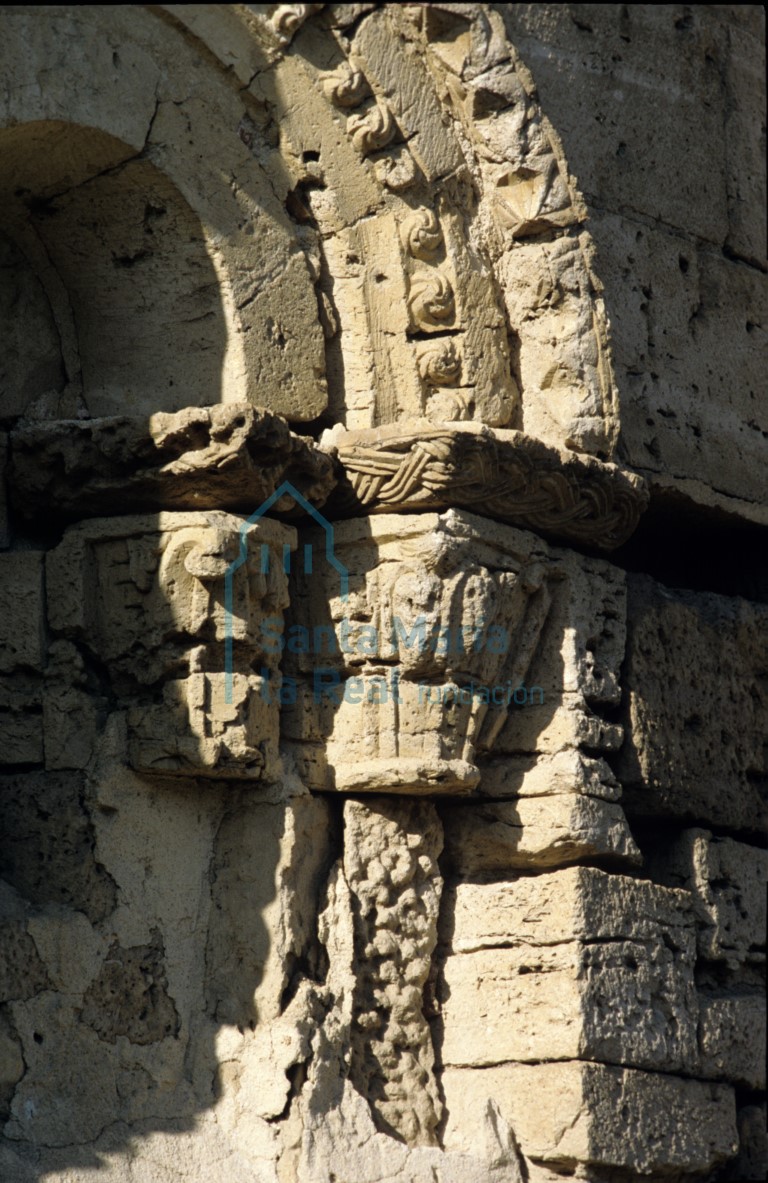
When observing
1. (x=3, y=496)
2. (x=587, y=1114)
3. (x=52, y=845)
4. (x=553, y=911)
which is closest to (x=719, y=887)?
Result: (x=553, y=911)

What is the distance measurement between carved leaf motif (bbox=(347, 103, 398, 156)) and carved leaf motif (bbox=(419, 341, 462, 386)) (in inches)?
24.5

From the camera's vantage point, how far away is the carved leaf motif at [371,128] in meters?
6.48

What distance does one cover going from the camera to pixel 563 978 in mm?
6359

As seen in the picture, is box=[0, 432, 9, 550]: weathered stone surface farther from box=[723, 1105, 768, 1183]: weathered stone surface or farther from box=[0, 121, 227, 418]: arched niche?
box=[723, 1105, 768, 1183]: weathered stone surface

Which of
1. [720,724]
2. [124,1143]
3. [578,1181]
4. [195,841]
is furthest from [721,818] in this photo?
[124,1143]

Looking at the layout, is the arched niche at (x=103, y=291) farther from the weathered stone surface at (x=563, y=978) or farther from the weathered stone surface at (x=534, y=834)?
the weathered stone surface at (x=563, y=978)

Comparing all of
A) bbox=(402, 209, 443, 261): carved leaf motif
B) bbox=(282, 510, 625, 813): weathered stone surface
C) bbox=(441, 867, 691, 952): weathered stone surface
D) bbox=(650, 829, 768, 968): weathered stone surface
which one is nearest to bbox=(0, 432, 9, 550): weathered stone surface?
bbox=(282, 510, 625, 813): weathered stone surface

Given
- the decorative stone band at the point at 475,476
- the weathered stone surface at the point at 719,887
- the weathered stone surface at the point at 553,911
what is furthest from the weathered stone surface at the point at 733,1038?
the decorative stone band at the point at 475,476

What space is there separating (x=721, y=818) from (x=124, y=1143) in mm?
2292

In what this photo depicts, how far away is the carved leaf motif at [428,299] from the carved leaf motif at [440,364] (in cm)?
8

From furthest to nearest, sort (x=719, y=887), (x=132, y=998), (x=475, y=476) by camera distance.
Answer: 1. (x=719, y=887)
2. (x=475, y=476)
3. (x=132, y=998)

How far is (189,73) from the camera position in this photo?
20.7 ft

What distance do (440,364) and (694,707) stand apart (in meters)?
1.46

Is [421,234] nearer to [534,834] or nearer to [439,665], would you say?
[439,665]
